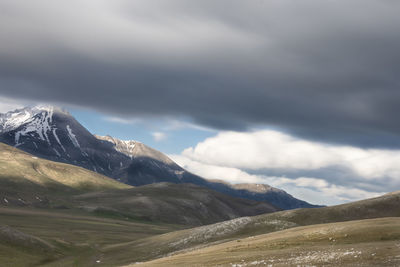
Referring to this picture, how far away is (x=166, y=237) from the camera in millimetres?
132000

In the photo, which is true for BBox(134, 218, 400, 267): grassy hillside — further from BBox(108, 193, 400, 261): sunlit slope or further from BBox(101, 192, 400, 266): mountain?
BBox(108, 193, 400, 261): sunlit slope

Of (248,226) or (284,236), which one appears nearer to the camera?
(284,236)

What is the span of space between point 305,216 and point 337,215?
19386mm

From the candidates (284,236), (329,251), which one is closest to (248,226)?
(284,236)

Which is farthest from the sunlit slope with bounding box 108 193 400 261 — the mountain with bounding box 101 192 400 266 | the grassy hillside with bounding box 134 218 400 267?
the grassy hillside with bounding box 134 218 400 267

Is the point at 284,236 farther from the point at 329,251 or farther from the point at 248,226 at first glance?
the point at 248,226

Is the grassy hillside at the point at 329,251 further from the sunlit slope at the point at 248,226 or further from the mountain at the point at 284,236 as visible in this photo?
the sunlit slope at the point at 248,226

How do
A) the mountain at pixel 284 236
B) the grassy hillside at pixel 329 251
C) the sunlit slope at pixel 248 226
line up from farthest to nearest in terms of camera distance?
the sunlit slope at pixel 248 226
the mountain at pixel 284 236
the grassy hillside at pixel 329 251

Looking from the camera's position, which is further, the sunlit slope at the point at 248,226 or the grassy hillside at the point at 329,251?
the sunlit slope at the point at 248,226

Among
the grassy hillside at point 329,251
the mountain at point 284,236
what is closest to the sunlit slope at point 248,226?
the mountain at point 284,236

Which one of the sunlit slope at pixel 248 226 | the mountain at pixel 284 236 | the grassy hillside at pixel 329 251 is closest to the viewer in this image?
the grassy hillside at pixel 329 251

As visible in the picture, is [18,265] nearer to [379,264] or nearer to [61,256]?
[61,256]

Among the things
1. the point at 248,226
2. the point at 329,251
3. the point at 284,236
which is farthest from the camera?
the point at 248,226

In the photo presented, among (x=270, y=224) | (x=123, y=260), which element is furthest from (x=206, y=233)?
(x=123, y=260)
